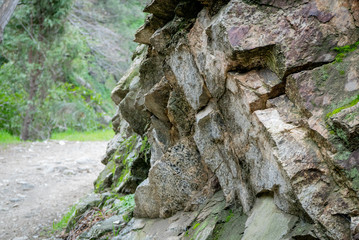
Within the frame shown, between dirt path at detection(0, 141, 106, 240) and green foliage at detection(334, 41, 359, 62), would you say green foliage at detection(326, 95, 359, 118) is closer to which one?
green foliage at detection(334, 41, 359, 62)

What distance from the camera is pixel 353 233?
2139 mm

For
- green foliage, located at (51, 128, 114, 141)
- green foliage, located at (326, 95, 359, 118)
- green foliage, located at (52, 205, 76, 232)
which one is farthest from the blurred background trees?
green foliage, located at (326, 95, 359, 118)

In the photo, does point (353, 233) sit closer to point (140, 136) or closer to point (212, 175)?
point (212, 175)

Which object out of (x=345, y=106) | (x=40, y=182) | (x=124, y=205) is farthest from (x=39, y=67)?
(x=345, y=106)

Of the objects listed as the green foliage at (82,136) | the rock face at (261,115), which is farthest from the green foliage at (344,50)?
the green foliage at (82,136)

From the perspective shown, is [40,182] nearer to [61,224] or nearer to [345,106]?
[61,224]

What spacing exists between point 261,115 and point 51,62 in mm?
12362

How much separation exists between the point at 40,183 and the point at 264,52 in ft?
22.2

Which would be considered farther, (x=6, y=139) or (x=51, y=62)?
(x=51, y=62)

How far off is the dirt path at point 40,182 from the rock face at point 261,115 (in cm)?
291

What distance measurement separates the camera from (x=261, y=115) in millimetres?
2840

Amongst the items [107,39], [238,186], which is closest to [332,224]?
[238,186]

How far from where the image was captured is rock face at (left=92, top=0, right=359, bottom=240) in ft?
7.84

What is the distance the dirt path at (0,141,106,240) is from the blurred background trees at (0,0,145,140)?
94.3 inches
